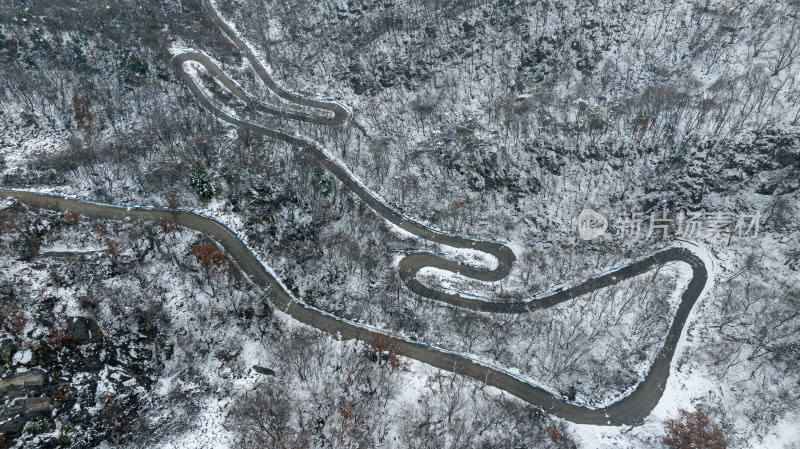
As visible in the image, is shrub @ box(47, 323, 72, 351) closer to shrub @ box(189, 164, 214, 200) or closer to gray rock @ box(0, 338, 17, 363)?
gray rock @ box(0, 338, 17, 363)

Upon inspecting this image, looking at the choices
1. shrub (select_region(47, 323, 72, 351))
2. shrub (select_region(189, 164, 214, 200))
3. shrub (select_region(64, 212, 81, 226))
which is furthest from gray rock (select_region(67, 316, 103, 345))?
shrub (select_region(189, 164, 214, 200))

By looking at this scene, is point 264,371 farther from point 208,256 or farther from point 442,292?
point 442,292

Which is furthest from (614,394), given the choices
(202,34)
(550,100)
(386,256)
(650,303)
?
(202,34)

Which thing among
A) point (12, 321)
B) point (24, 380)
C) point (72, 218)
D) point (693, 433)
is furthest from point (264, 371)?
point (693, 433)

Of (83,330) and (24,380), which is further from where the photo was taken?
(83,330)

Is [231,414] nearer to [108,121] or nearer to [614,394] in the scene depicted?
[614,394]
